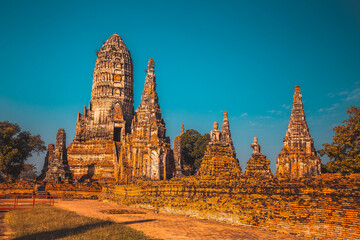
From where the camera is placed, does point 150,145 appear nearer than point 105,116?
Yes

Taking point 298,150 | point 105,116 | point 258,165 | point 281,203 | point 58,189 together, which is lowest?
point 281,203

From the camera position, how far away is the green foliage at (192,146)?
5129 centimetres

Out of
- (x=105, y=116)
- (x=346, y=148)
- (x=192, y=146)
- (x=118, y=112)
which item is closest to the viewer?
(x=346, y=148)

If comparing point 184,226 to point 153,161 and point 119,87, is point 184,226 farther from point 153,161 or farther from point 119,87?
point 119,87

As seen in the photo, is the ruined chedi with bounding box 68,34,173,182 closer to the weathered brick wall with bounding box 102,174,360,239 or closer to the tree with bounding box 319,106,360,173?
the weathered brick wall with bounding box 102,174,360,239

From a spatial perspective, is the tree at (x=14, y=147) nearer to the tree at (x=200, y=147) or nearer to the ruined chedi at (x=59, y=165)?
the ruined chedi at (x=59, y=165)

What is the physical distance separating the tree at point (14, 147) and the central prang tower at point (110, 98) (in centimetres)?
557

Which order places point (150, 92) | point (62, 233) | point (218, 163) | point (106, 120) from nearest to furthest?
point (62, 233)
point (218, 163)
point (150, 92)
point (106, 120)

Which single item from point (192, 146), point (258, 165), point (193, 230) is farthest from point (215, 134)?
point (192, 146)

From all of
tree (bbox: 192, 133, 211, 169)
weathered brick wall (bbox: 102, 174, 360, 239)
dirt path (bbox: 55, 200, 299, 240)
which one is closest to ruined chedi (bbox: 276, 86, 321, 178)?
weathered brick wall (bbox: 102, 174, 360, 239)

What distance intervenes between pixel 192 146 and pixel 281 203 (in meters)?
44.0

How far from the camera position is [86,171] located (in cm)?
4031

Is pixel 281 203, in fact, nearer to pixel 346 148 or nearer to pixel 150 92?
pixel 150 92

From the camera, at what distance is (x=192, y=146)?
53.8 m
